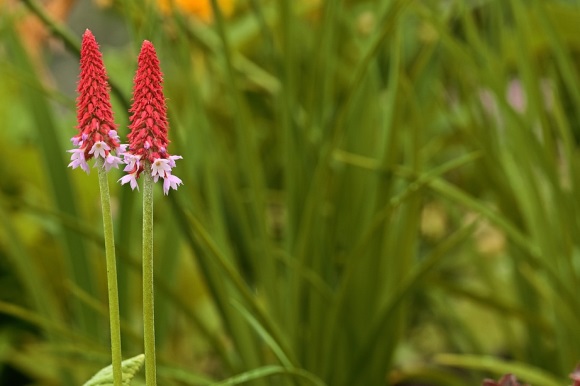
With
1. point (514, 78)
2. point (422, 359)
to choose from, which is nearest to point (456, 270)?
point (422, 359)

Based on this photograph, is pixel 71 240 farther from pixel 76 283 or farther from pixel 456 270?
pixel 456 270

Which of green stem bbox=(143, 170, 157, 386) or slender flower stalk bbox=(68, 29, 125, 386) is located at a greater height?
slender flower stalk bbox=(68, 29, 125, 386)

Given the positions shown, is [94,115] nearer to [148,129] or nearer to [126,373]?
[148,129]

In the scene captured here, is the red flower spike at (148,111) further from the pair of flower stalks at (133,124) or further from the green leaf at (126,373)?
the green leaf at (126,373)

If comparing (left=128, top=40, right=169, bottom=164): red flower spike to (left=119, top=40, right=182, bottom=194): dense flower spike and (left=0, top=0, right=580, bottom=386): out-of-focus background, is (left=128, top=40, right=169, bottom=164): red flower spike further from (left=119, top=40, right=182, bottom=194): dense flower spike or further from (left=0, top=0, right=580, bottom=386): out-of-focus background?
(left=0, top=0, right=580, bottom=386): out-of-focus background

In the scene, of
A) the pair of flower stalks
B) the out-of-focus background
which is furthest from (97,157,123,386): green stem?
the out-of-focus background

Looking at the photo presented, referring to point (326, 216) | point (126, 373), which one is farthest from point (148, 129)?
point (326, 216)

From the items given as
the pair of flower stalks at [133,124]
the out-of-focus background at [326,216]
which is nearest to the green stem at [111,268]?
the pair of flower stalks at [133,124]

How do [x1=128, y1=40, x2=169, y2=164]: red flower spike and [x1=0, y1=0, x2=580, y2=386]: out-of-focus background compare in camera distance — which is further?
[x1=0, y1=0, x2=580, y2=386]: out-of-focus background
